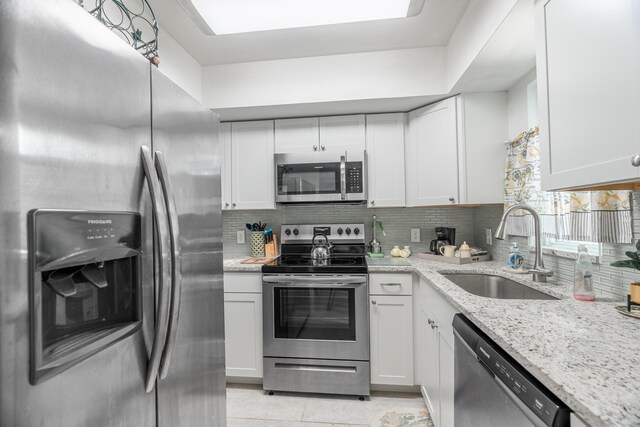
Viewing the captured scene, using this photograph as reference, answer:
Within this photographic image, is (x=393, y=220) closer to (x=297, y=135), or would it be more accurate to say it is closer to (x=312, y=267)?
(x=312, y=267)

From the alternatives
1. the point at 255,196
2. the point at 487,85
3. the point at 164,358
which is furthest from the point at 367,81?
the point at 164,358

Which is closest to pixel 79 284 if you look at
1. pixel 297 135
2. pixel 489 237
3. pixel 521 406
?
pixel 521 406

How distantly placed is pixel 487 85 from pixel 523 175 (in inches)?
26.1

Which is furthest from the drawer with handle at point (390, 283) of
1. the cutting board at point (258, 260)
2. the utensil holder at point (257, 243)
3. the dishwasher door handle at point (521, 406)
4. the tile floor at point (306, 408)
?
the dishwasher door handle at point (521, 406)

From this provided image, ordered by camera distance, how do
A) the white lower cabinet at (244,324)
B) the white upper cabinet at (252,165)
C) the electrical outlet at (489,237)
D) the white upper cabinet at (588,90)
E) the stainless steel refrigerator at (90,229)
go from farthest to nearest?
the white upper cabinet at (252,165)
the electrical outlet at (489,237)
the white lower cabinet at (244,324)
the white upper cabinet at (588,90)
the stainless steel refrigerator at (90,229)

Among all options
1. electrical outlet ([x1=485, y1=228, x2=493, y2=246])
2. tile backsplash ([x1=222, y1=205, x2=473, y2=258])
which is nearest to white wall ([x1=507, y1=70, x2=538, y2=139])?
electrical outlet ([x1=485, y1=228, x2=493, y2=246])

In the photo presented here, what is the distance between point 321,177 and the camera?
2.49 metres

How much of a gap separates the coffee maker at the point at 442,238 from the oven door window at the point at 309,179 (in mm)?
926

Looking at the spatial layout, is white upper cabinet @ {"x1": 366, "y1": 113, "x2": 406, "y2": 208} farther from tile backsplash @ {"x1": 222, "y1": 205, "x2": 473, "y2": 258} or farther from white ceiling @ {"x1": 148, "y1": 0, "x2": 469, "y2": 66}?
white ceiling @ {"x1": 148, "y1": 0, "x2": 469, "y2": 66}

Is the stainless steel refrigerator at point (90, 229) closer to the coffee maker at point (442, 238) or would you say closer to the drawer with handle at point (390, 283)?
the drawer with handle at point (390, 283)

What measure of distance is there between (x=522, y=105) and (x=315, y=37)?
145 centimetres

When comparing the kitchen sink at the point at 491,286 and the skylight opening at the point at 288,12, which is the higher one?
the skylight opening at the point at 288,12

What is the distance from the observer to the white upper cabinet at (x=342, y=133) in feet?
8.29

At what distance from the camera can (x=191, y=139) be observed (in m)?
1.05
